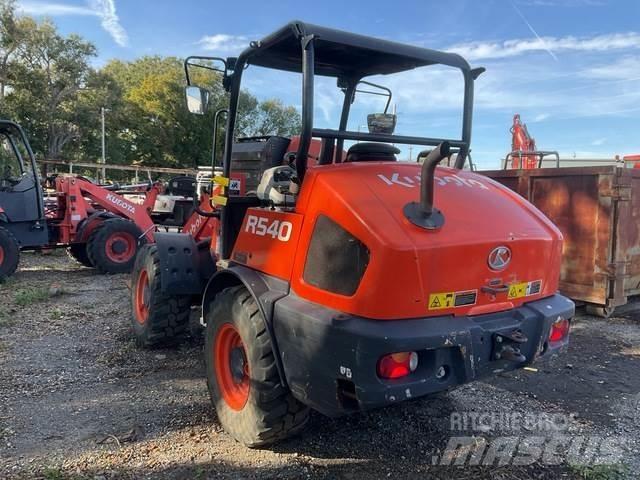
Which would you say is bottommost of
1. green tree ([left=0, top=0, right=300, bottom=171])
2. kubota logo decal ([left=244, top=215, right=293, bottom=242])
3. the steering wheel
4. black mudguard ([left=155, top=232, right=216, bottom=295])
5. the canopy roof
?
black mudguard ([left=155, top=232, right=216, bottom=295])

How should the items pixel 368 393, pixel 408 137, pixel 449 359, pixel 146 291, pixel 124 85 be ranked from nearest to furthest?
pixel 368 393
pixel 449 359
pixel 408 137
pixel 146 291
pixel 124 85

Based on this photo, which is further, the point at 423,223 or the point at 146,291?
the point at 146,291

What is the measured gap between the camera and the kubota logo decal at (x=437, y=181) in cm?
273

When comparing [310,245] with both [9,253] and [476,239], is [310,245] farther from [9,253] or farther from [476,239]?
[9,253]

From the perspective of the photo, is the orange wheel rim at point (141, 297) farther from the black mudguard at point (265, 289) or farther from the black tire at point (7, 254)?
the black tire at point (7, 254)

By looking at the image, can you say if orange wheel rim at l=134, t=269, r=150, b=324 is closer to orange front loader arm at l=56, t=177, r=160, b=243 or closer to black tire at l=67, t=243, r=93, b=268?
orange front loader arm at l=56, t=177, r=160, b=243

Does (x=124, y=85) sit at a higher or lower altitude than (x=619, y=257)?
higher

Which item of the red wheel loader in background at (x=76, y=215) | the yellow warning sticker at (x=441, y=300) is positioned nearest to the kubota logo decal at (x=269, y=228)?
the yellow warning sticker at (x=441, y=300)

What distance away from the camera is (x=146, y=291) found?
466cm

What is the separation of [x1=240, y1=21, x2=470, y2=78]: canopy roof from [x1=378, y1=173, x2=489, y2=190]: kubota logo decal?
2.76ft

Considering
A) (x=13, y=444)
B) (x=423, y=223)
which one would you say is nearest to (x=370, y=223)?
(x=423, y=223)

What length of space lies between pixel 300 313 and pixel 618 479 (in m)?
1.94

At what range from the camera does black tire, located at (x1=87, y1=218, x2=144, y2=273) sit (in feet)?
28.6

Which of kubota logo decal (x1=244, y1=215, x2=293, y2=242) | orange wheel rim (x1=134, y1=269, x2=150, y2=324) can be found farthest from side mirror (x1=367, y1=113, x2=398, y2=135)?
orange wheel rim (x1=134, y1=269, x2=150, y2=324)
